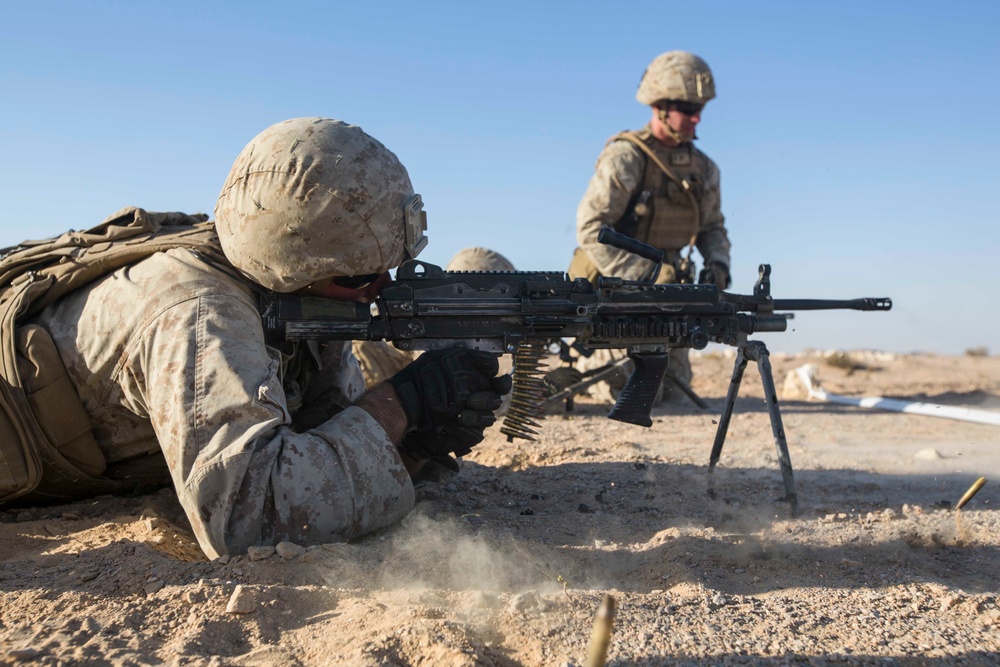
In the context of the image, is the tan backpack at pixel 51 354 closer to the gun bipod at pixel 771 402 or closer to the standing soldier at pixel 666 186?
the gun bipod at pixel 771 402

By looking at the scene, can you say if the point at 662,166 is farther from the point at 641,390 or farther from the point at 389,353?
the point at 641,390

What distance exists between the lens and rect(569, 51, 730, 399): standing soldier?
25.0 ft

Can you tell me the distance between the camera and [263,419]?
270 centimetres

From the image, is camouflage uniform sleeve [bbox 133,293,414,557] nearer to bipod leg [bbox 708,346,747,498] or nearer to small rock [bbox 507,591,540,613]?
small rock [bbox 507,591,540,613]

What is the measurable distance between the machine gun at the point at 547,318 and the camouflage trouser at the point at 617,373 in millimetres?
3412

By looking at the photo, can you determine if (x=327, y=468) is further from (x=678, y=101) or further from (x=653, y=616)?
(x=678, y=101)

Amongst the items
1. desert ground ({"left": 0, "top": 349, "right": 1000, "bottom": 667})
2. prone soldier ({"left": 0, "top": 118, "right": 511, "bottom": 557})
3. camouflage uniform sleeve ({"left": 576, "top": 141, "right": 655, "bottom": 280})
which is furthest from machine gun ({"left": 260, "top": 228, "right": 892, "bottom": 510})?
camouflage uniform sleeve ({"left": 576, "top": 141, "right": 655, "bottom": 280})

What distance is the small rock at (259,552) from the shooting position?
8.45 feet

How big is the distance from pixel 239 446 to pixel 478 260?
13.2 ft

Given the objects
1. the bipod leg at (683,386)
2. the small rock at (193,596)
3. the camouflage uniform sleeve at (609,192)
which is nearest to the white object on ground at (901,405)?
the bipod leg at (683,386)

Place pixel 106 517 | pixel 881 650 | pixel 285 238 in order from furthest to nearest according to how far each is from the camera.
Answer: pixel 106 517
pixel 285 238
pixel 881 650

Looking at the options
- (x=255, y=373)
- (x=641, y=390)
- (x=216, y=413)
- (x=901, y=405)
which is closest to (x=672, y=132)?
(x=901, y=405)

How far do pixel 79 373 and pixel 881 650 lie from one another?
8.86 ft

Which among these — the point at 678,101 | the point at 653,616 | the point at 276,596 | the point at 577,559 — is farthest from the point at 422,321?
the point at 678,101
